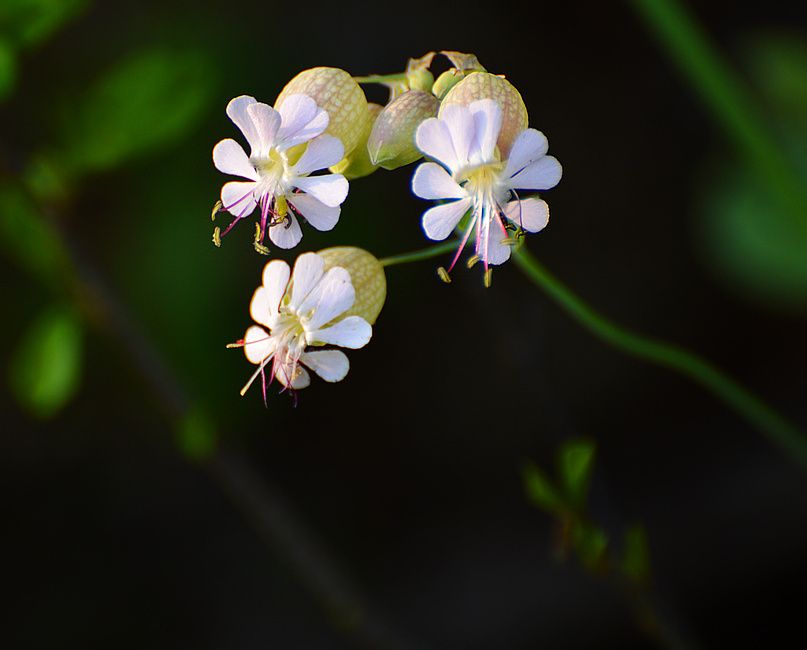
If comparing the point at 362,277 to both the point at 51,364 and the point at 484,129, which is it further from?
the point at 51,364

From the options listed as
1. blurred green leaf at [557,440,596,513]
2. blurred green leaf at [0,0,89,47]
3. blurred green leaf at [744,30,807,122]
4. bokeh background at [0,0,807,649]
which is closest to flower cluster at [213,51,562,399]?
blurred green leaf at [557,440,596,513]

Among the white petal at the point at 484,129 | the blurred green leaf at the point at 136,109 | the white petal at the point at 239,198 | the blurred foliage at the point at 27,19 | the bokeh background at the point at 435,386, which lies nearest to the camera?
the white petal at the point at 484,129

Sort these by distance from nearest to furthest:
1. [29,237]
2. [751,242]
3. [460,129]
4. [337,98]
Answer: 1. [460,129]
2. [337,98]
3. [29,237]
4. [751,242]

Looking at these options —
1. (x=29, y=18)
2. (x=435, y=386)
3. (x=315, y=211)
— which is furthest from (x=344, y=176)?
(x=435, y=386)

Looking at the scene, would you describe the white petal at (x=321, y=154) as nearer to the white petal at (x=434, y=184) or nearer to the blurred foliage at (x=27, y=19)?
the white petal at (x=434, y=184)

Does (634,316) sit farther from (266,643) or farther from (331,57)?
(266,643)

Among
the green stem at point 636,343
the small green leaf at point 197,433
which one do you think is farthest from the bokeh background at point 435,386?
the green stem at point 636,343

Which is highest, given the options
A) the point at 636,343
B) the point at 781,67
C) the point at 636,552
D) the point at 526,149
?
the point at 781,67
